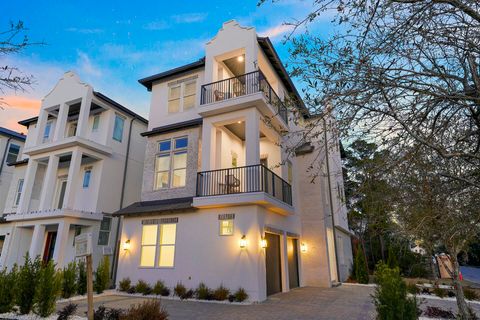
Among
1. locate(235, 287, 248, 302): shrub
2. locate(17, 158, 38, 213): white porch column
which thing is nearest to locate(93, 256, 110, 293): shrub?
locate(235, 287, 248, 302): shrub

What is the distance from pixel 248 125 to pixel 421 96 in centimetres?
776

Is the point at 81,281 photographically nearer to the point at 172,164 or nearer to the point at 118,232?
the point at 118,232

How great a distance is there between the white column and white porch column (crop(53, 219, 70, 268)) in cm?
481

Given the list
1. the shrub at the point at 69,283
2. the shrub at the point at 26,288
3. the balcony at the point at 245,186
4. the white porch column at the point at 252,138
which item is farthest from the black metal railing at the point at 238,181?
the shrub at the point at 26,288

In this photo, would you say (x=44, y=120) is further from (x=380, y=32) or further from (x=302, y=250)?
(x=380, y=32)

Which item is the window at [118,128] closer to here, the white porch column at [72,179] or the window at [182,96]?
the white porch column at [72,179]

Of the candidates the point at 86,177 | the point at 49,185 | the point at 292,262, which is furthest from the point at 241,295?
the point at 49,185

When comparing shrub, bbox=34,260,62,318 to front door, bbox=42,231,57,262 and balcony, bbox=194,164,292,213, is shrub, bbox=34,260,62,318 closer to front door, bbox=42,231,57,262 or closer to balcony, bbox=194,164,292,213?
balcony, bbox=194,164,292,213

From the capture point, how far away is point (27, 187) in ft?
52.6

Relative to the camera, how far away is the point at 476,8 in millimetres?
3477

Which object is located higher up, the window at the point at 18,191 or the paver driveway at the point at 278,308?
the window at the point at 18,191

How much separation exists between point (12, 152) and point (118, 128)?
10.9 m

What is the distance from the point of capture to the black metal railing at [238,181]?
35.0 feet

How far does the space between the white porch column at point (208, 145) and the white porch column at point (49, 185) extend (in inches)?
373
